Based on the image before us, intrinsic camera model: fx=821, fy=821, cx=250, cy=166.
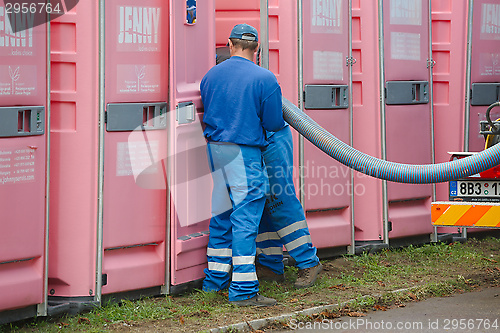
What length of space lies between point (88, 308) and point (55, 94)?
1.37 meters

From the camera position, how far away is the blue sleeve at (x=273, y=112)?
215 inches

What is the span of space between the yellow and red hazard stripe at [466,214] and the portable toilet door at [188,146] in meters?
1.64

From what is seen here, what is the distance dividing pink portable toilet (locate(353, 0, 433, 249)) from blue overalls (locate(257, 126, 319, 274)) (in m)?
1.25

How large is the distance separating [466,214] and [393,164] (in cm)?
63

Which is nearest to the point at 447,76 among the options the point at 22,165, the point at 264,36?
the point at 264,36

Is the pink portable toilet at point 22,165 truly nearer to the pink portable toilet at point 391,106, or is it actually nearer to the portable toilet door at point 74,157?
the portable toilet door at point 74,157

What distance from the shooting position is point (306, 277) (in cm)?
594

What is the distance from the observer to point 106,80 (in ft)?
17.1

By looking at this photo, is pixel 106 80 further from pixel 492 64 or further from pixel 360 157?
pixel 492 64

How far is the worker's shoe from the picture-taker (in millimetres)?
5348

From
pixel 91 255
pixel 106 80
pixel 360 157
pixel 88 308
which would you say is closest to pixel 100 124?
pixel 106 80

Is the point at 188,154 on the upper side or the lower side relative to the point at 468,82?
lower

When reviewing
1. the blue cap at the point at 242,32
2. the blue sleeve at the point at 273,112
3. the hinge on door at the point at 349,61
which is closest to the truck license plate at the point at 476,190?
the blue sleeve at the point at 273,112

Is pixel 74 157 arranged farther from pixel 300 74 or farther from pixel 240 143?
pixel 300 74
